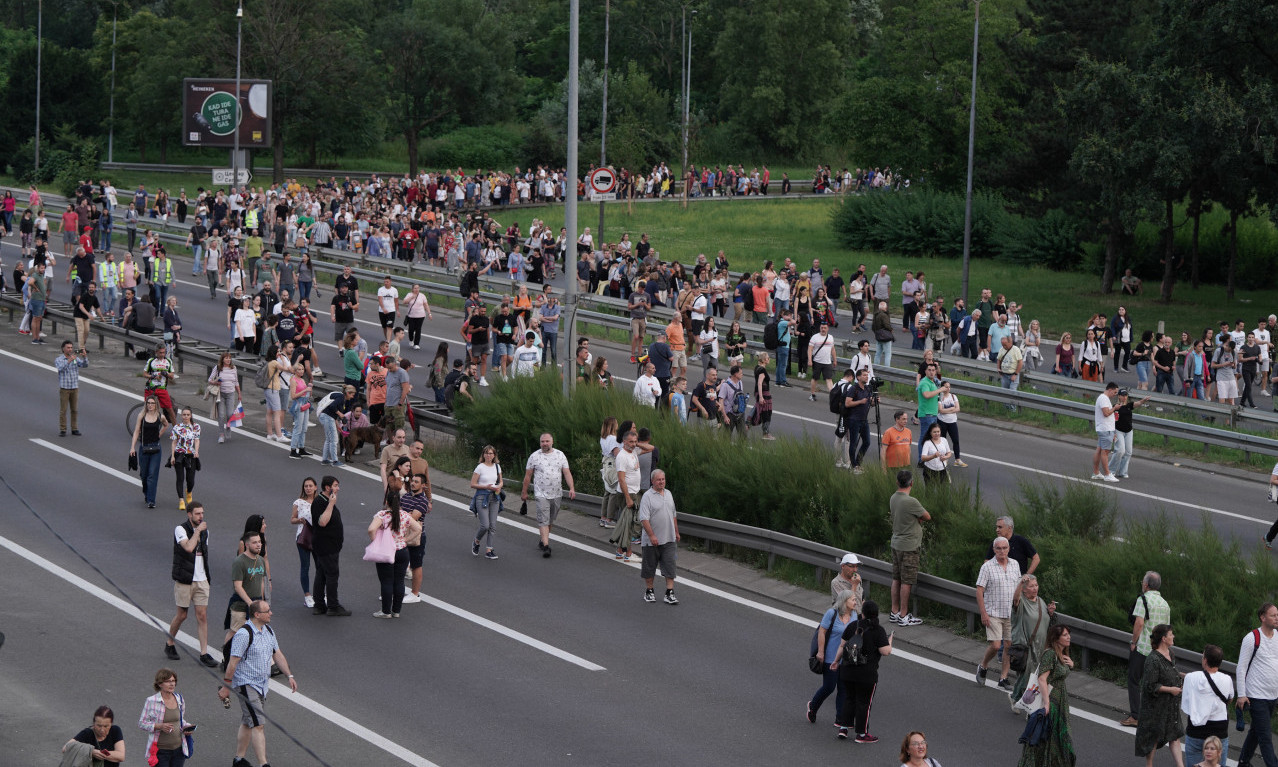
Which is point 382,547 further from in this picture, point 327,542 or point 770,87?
point 770,87

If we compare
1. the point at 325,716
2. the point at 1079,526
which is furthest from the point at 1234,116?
the point at 325,716

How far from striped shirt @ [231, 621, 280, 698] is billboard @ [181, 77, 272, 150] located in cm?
4806

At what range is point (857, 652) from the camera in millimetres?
12508

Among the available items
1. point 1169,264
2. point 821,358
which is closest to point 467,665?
point 821,358

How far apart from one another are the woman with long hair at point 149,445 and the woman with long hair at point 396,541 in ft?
16.2

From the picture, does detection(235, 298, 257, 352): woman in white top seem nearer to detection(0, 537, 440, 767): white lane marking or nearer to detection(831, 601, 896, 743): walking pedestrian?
detection(0, 537, 440, 767): white lane marking

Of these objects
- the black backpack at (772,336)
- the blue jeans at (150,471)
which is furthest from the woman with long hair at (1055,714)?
the black backpack at (772,336)

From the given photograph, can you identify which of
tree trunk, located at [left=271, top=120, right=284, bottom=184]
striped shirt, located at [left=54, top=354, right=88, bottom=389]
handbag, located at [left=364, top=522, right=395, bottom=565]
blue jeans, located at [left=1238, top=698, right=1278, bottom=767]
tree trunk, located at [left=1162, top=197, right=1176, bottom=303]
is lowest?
blue jeans, located at [left=1238, top=698, right=1278, bottom=767]

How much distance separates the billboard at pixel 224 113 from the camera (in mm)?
57625

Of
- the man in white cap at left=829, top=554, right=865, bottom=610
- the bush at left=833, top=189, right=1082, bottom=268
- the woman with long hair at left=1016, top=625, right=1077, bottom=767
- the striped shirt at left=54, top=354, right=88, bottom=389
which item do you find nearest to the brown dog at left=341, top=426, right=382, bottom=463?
the striped shirt at left=54, top=354, right=88, bottom=389

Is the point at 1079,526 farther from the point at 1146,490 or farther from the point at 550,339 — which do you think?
the point at 550,339

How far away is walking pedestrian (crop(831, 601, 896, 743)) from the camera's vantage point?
492 inches

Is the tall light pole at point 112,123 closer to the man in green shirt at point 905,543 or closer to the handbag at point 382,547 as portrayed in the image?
the handbag at point 382,547

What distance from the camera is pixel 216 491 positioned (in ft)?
67.5
